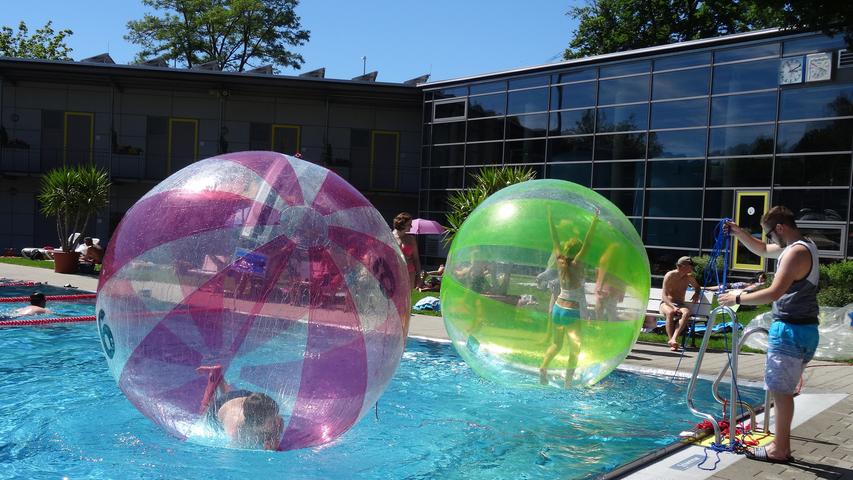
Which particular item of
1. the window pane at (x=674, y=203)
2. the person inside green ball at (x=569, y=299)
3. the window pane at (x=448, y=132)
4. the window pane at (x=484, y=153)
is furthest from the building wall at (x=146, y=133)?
the person inside green ball at (x=569, y=299)

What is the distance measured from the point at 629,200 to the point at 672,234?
1.99 meters

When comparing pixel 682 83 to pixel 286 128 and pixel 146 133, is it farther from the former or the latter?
pixel 146 133

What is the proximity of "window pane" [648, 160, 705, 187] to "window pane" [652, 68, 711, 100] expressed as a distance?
2129 mm

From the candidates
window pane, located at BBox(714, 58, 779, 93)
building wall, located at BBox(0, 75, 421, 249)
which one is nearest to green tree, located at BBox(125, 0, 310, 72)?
building wall, located at BBox(0, 75, 421, 249)

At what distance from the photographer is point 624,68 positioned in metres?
24.4

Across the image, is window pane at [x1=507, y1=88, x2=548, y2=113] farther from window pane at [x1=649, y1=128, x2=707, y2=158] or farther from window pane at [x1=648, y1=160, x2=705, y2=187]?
window pane at [x1=648, y1=160, x2=705, y2=187]

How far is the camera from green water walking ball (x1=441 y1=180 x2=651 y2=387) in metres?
6.48

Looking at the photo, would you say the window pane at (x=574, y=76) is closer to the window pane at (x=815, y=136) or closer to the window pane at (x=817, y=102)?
the window pane at (x=817, y=102)

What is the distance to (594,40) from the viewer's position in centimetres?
4138

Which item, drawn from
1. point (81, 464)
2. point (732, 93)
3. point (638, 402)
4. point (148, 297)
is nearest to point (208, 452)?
point (81, 464)

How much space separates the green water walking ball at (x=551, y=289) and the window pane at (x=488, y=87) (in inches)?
858

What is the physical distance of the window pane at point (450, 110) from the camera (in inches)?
1161

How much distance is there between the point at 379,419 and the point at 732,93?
62.1 feet

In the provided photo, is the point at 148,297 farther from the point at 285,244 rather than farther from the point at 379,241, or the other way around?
the point at 379,241
